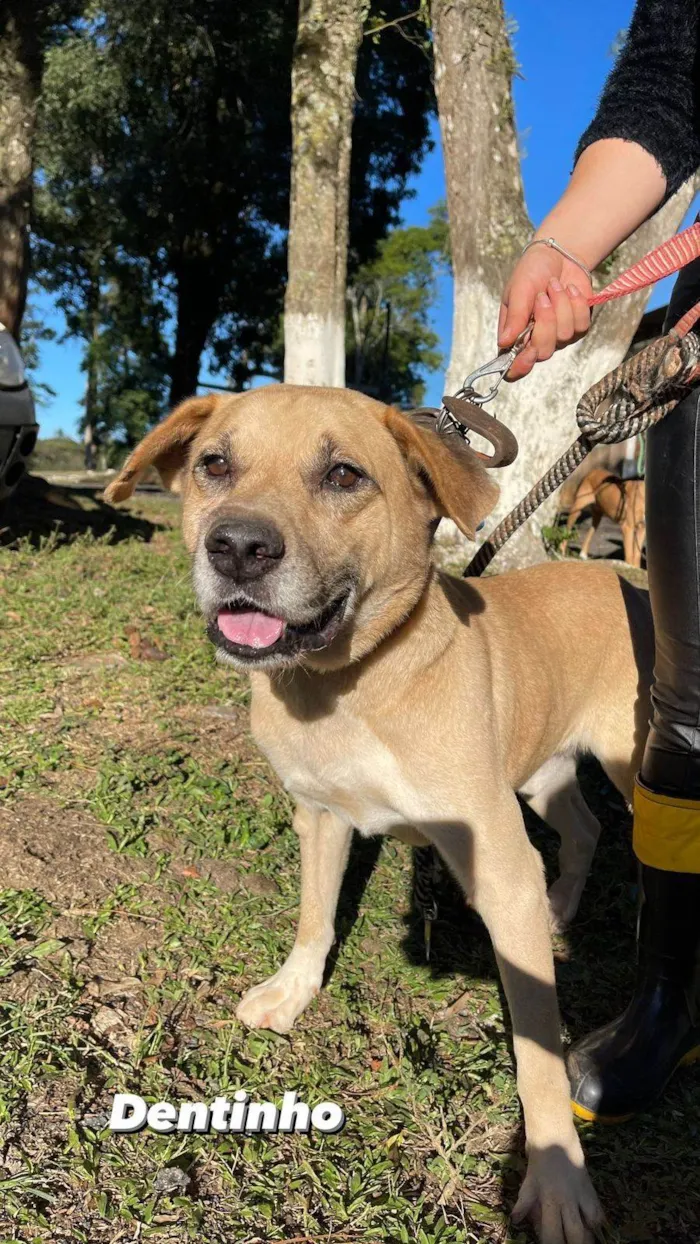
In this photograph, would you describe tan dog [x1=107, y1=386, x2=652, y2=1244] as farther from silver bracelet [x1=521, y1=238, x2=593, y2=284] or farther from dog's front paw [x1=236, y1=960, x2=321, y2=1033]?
silver bracelet [x1=521, y1=238, x2=593, y2=284]

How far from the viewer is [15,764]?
3578 millimetres

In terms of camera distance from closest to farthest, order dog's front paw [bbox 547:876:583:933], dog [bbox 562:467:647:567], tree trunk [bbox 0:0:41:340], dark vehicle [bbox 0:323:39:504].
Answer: dog's front paw [bbox 547:876:583:933] → dark vehicle [bbox 0:323:39:504] → tree trunk [bbox 0:0:41:340] → dog [bbox 562:467:647:567]

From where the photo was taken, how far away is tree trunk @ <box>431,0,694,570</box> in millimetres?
6430

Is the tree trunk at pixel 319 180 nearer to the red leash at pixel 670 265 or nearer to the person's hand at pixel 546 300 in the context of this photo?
the person's hand at pixel 546 300

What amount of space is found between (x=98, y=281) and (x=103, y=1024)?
93.7 ft

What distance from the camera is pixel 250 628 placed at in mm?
2227

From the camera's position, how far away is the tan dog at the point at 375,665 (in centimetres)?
216

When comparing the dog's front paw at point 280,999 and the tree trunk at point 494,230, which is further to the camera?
the tree trunk at point 494,230

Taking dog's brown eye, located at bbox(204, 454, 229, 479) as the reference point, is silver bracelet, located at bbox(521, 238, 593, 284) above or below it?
above

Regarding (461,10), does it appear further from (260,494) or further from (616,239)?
(260,494)

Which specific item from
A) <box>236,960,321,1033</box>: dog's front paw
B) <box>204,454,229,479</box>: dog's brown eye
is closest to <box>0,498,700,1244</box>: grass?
<box>236,960,321,1033</box>: dog's front paw

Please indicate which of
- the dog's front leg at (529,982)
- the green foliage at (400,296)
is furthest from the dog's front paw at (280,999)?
the green foliage at (400,296)

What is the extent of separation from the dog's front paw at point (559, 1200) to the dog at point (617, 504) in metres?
8.19

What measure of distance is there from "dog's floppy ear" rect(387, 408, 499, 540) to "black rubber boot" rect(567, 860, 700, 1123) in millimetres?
1121
